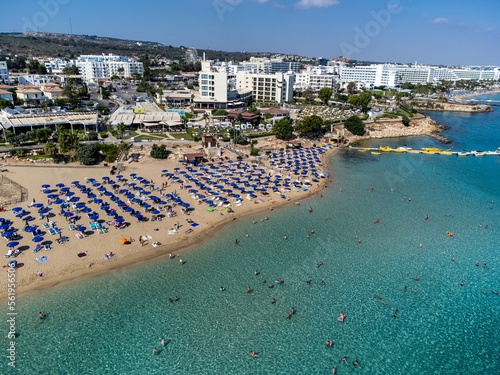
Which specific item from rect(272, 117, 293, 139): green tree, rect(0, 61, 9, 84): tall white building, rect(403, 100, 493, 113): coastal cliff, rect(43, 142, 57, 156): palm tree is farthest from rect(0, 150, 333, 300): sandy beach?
rect(403, 100, 493, 113): coastal cliff

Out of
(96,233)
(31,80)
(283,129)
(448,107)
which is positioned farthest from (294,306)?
(448,107)

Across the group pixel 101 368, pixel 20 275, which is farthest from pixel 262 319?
pixel 20 275

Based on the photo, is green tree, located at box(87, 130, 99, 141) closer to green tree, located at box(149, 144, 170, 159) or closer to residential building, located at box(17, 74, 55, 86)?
green tree, located at box(149, 144, 170, 159)

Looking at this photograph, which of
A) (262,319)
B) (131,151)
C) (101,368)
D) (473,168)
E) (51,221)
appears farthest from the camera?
(473,168)

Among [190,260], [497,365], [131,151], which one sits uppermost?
[131,151]

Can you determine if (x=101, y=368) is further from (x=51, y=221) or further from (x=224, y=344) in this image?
(x=51, y=221)

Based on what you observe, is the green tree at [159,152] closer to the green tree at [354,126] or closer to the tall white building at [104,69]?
the green tree at [354,126]
